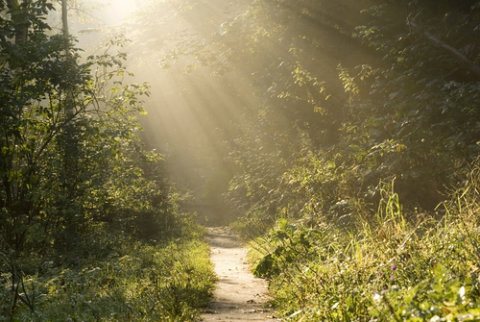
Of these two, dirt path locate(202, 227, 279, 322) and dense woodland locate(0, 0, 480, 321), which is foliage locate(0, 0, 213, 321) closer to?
dense woodland locate(0, 0, 480, 321)

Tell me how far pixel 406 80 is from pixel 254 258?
616 centimetres

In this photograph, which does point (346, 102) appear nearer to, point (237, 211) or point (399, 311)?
point (237, 211)

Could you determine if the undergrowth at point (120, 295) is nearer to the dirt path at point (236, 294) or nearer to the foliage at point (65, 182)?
the foliage at point (65, 182)

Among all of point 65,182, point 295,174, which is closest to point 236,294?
point 65,182

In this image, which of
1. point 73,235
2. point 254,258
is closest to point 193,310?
point 254,258

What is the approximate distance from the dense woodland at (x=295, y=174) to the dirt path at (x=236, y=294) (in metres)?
0.29

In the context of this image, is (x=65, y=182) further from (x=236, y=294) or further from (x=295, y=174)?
(x=295, y=174)

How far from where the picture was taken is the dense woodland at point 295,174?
19.2 feet

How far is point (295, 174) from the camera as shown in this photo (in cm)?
1581

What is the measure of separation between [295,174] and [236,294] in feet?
23.9

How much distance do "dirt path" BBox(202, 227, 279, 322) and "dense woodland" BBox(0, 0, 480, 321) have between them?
0.29 metres

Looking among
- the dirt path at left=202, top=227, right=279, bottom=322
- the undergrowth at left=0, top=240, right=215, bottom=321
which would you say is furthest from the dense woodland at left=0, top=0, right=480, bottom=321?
the dirt path at left=202, top=227, right=279, bottom=322

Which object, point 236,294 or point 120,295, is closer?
point 120,295

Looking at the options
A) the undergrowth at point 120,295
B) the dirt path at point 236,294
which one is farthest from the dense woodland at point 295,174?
the dirt path at point 236,294
